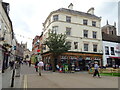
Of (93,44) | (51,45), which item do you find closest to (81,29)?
(93,44)

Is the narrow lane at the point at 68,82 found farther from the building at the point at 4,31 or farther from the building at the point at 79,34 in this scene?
the building at the point at 79,34

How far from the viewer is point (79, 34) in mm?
27172

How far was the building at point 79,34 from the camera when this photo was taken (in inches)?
1014

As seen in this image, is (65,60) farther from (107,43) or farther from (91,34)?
(107,43)

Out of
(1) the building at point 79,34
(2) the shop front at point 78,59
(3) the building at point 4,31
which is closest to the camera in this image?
(3) the building at point 4,31

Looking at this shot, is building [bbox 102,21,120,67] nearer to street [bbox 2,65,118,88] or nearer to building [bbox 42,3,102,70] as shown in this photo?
building [bbox 42,3,102,70]

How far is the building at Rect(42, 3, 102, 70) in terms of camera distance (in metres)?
25.8

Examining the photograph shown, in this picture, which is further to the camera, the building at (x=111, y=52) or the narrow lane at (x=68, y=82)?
the building at (x=111, y=52)

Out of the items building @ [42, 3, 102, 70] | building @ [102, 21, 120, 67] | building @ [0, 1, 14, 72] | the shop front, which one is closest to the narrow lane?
building @ [0, 1, 14, 72]

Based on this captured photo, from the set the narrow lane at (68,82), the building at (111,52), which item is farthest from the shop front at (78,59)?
the narrow lane at (68,82)

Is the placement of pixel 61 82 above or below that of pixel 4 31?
below

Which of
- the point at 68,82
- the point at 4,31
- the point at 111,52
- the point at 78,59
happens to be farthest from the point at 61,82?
the point at 111,52

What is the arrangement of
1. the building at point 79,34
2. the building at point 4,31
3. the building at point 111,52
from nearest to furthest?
the building at point 4,31
the building at point 79,34
the building at point 111,52

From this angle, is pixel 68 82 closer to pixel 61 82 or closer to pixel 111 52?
pixel 61 82
